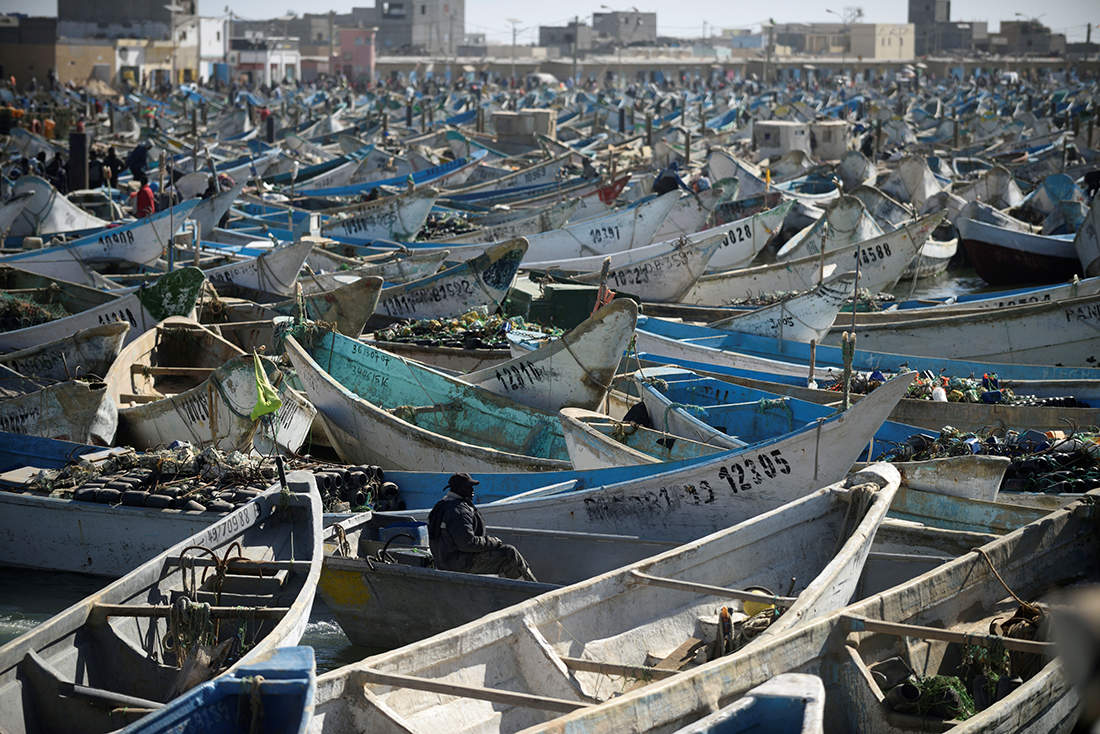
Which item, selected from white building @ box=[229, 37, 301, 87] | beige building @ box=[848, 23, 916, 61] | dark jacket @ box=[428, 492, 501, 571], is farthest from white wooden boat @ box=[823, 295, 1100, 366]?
beige building @ box=[848, 23, 916, 61]

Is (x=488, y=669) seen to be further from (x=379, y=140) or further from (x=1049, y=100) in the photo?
(x=1049, y=100)

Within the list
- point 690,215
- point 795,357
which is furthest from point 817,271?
point 690,215

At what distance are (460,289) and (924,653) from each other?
9600 mm

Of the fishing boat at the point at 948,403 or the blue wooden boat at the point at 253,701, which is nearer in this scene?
the blue wooden boat at the point at 253,701

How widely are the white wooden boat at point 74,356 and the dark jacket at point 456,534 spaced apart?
600 centimetres

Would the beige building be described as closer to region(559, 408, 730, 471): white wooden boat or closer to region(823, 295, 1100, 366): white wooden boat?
region(823, 295, 1100, 366): white wooden boat

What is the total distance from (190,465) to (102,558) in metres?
A: 0.99

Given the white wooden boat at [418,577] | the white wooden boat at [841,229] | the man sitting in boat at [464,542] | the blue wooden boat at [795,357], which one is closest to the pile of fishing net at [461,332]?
the blue wooden boat at [795,357]

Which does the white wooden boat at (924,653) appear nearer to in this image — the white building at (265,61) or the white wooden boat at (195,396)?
the white wooden boat at (195,396)

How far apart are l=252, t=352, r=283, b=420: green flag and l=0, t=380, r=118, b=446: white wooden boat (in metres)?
1.74

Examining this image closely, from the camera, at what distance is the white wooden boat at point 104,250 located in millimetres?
18266

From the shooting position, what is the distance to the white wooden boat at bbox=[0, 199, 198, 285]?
18266mm

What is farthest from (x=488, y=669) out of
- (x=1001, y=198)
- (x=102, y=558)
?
(x=1001, y=198)

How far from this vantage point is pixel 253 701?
5285mm
